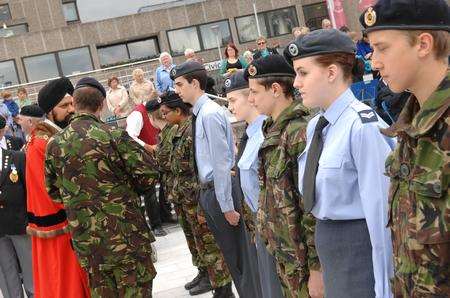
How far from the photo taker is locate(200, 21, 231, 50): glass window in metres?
28.8

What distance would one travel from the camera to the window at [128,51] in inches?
1099

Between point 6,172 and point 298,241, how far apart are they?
136 inches

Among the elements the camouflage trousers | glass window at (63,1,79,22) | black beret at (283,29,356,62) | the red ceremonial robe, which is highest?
glass window at (63,1,79,22)

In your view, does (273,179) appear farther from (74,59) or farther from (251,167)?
(74,59)

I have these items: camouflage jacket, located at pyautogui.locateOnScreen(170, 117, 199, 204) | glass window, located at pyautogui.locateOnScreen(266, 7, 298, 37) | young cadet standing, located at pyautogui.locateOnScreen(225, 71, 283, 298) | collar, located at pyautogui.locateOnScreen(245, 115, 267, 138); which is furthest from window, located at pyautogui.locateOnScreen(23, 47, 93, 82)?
collar, located at pyautogui.locateOnScreen(245, 115, 267, 138)

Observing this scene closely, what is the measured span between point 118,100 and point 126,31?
18.7 m

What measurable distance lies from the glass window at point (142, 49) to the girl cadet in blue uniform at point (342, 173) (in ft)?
87.1

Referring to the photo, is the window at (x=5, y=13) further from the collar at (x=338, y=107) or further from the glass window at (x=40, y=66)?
the collar at (x=338, y=107)

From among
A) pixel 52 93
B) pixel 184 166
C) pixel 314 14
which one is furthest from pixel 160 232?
pixel 314 14

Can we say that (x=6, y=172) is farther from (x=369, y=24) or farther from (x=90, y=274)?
(x=369, y=24)

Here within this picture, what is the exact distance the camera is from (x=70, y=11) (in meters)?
29.8

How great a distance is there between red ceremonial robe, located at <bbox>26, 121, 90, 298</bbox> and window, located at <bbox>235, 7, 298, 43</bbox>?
25.7m

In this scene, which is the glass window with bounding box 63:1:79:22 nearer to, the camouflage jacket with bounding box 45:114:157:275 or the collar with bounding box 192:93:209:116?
the collar with bounding box 192:93:209:116

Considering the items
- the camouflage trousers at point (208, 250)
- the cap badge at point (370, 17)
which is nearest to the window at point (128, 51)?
the camouflage trousers at point (208, 250)
